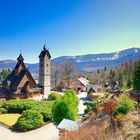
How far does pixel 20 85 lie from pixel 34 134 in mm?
28377

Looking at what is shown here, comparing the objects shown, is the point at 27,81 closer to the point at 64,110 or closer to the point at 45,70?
the point at 45,70

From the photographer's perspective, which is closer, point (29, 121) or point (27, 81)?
point (29, 121)

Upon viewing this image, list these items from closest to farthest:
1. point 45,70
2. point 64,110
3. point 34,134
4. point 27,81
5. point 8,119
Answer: point 34,134 → point 64,110 → point 8,119 → point 27,81 → point 45,70

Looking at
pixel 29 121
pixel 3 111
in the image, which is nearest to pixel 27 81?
pixel 3 111

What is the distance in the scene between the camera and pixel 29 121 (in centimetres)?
2939

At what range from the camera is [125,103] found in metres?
18.3

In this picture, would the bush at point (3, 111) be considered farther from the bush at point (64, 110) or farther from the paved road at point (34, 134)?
the bush at point (64, 110)

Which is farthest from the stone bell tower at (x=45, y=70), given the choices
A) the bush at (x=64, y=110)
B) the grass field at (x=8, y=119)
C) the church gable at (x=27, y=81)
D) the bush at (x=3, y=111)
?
the bush at (x=64, y=110)

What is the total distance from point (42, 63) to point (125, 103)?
4404cm

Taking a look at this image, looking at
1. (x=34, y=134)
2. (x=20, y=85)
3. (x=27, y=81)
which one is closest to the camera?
(x=34, y=134)

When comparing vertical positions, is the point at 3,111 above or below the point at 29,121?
below

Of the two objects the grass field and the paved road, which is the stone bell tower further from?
the paved road

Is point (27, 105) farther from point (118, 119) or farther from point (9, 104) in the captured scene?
point (118, 119)

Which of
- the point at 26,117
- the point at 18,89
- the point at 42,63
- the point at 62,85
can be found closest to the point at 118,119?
the point at 26,117
